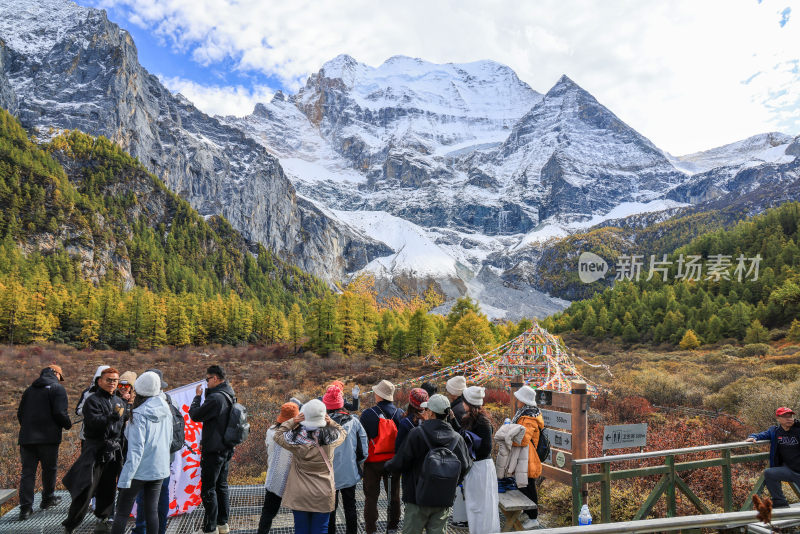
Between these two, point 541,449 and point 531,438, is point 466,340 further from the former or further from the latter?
point 531,438

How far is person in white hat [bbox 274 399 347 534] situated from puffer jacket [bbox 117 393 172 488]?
1359 mm

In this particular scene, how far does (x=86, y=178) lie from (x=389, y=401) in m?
108

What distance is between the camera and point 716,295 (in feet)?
163

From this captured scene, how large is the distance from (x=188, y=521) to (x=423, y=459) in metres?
3.62

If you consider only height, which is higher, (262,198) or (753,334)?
(262,198)

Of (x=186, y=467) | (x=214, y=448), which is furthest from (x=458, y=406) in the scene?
(x=186, y=467)

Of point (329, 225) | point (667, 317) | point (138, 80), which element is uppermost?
point (138, 80)

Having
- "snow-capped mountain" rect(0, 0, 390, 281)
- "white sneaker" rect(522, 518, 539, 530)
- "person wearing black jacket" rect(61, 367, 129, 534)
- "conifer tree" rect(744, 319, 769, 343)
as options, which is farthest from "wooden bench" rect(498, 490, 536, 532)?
"snow-capped mountain" rect(0, 0, 390, 281)

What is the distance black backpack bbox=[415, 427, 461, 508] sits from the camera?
393 cm

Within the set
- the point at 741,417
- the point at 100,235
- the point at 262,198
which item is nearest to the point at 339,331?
the point at 741,417

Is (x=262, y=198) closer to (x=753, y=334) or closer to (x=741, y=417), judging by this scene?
(x=753, y=334)

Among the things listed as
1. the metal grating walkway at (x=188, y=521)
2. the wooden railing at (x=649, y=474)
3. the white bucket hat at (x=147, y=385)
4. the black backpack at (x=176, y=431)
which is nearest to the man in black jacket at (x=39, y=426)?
the metal grating walkway at (x=188, y=521)

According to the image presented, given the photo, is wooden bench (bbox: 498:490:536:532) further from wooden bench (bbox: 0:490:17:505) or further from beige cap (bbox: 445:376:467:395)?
wooden bench (bbox: 0:490:17:505)

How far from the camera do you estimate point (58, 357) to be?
3153cm
